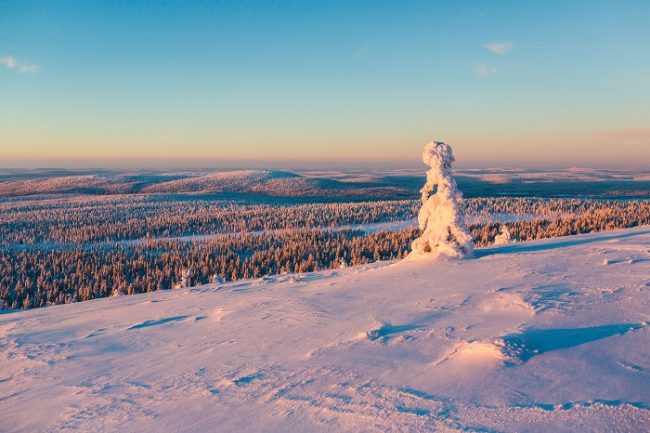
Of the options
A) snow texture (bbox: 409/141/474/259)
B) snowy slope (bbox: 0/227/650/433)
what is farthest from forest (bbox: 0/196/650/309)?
snowy slope (bbox: 0/227/650/433)

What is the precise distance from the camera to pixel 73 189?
86.6 meters

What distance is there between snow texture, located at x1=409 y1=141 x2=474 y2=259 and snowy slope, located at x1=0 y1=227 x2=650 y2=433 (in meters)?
1.65

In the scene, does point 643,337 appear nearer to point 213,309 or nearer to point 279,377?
point 279,377

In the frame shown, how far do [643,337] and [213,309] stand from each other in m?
5.29

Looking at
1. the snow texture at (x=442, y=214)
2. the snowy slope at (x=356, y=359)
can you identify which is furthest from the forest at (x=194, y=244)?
the snowy slope at (x=356, y=359)

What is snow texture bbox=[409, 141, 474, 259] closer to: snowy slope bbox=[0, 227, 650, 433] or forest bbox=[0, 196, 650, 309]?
A: snowy slope bbox=[0, 227, 650, 433]

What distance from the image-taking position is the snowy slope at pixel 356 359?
3318 mm

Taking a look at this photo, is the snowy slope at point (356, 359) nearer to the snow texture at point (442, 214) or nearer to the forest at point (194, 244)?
the snow texture at point (442, 214)

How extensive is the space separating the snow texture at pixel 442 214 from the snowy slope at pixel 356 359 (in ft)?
5.41

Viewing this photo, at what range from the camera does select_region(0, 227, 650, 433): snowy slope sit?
10.9 ft

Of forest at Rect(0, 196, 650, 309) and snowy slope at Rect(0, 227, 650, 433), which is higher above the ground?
snowy slope at Rect(0, 227, 650, 433)

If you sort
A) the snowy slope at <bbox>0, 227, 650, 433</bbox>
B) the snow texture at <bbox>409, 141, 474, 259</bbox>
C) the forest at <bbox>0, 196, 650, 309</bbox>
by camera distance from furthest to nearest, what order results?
the forest at <bbox>0, 196, 650, 309</bbox> < the snow texture at <bbox>409, 141, 474, 259</bbox> < the snowy slope at <bbox>0, 227, 650, 433</bbox>

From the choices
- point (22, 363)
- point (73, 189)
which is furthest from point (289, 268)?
point (73, 189)

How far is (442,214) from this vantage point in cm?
1002
